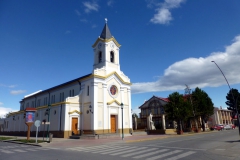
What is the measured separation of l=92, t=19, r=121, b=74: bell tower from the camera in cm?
3597

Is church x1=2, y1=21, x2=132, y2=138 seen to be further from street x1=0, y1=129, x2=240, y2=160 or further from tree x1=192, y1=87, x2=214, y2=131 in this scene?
tree x1=192, y1=87, x2=214, y2=131

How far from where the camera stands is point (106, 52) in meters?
36.0

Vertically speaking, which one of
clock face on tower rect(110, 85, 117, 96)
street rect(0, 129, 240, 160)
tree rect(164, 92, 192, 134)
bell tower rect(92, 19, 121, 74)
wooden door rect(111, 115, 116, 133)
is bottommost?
street rect(0, 129, 240, 160)

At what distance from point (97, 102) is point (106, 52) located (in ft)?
35.0

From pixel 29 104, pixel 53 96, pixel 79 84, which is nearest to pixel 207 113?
pixel 79 84

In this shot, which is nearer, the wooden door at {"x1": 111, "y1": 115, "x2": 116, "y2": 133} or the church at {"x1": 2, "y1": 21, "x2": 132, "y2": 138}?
the church at {"x1": 2, "y1": 21, "x2": 132, "y2": 138}

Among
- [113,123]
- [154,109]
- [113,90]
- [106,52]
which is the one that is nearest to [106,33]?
[106,52]

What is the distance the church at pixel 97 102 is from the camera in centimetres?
3077

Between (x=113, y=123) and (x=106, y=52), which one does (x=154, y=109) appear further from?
(x=106, y=52)

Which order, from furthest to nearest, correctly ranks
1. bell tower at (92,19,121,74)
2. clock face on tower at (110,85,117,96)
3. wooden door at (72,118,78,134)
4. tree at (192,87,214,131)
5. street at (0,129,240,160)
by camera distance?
tree at (192,87,214,131), bell tower at (92,19,121,74), clock face on tower at (110,85,117,96), wooden door at (72,118,78,134), street at (0,129,240,160)

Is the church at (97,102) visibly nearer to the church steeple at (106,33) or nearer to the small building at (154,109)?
the church steeple at (106,33)

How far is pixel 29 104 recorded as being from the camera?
54.2m

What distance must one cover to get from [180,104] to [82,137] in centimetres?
2099

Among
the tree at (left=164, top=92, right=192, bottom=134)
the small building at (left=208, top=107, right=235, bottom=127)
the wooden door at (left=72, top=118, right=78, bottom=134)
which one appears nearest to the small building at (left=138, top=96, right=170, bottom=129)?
the small building at (left=208, top=107, right=235, bottom=127)
